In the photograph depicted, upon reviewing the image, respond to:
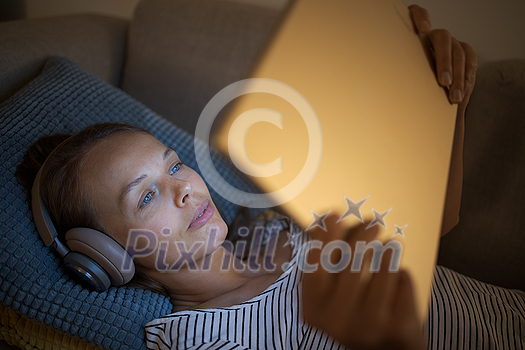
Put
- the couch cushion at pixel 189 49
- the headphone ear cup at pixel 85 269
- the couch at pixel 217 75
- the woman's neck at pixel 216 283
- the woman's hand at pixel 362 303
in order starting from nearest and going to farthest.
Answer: the woman's hand at pixel 362 303 < the headphone ear cup at pixel 85 269 < the woman's neck at pixel 216 283 < the couch at pixel 217 75 < the couch cushion at pixel 189 49

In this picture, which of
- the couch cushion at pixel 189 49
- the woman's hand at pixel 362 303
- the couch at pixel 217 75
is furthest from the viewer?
the couch cushion at pixel 189 49

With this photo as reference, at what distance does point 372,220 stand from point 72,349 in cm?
57

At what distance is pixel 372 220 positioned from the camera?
1.47 feet

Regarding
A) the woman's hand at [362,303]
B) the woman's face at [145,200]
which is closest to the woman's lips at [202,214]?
the woman's face at [145,200]

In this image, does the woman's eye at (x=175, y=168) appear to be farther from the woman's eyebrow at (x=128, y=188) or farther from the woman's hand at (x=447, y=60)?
the woman's hand at (x=447, y=60)

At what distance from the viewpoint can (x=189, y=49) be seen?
1.04 metres

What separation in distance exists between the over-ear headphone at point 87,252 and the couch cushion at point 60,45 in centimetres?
40

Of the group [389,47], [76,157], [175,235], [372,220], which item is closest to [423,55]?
[389,47]

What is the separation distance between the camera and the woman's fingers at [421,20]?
58 centimetres

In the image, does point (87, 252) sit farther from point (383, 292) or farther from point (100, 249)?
point (383, 292)

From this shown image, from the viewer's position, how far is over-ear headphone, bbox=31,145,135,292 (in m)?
0.54

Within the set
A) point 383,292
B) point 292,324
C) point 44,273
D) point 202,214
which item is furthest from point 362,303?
point 44,273

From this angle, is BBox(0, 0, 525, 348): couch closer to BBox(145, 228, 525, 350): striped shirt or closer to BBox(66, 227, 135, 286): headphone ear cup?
BBox(145, 228, 525, 350): striped shirt

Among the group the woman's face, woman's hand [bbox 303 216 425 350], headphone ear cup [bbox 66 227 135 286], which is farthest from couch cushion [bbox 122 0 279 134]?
woman's hand [bbox 303 216 425 350]
